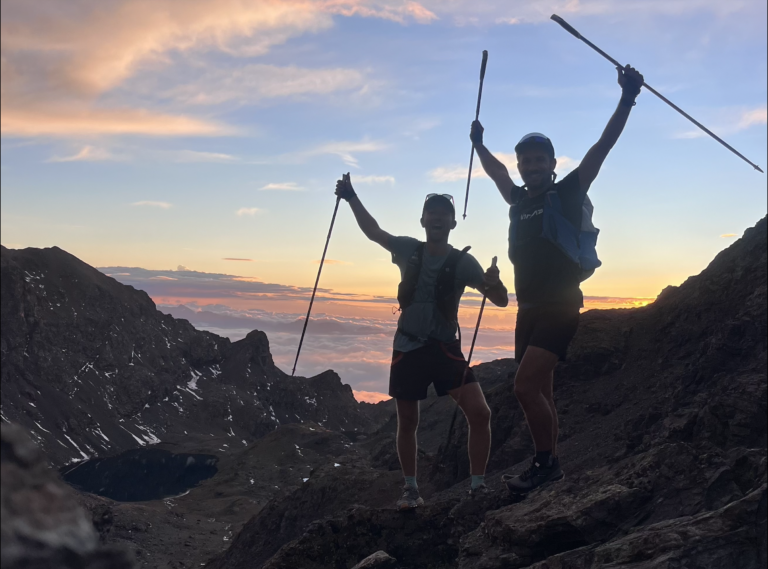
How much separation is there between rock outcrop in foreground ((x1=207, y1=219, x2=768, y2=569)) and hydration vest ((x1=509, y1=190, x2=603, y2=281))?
2242 mm

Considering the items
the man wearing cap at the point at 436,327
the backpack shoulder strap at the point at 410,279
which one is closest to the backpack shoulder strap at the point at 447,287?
the man wearing cap at the point at 436,327

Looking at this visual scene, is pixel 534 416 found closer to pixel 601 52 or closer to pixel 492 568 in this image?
pixel 492 568

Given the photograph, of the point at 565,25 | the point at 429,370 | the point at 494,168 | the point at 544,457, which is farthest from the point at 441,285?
the point at 565,25

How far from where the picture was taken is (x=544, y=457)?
26.0ft

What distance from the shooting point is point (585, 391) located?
14.3m

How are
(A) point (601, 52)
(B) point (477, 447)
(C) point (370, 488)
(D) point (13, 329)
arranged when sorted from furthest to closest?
(D) point (13, 329) → (C) point (370, 488) → (A) point (601, 52) → (B) point (477, 447)

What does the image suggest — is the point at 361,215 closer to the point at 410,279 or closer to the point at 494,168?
the point at 410,279

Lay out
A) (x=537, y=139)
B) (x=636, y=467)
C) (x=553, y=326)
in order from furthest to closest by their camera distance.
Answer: (x=537, y=139), (x=553, y=326), (x=636, y=467)

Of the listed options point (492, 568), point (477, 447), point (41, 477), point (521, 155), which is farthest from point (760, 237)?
point (41, 477)

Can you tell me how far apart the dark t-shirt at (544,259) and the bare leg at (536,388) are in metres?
0.63

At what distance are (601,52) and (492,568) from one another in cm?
659

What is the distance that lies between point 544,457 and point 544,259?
237 centimetres

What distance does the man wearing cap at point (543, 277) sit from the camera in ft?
24.7

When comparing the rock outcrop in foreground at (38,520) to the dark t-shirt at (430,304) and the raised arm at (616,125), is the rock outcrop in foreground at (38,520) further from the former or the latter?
the raised arm at (616,125)
